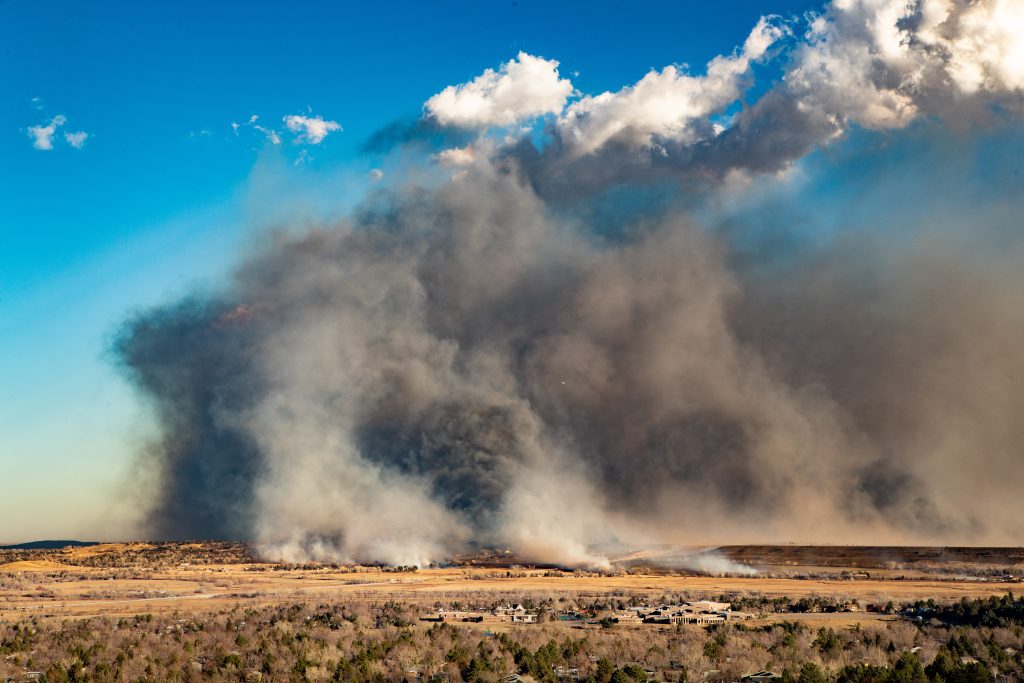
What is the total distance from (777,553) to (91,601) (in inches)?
3497

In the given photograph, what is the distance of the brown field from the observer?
74.0m

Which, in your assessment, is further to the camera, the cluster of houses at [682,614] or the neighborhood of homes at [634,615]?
the neighborhood of homes at [634,615]

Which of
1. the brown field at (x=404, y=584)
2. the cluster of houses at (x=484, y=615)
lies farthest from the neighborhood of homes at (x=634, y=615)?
the brown field at (x=404, y=584)

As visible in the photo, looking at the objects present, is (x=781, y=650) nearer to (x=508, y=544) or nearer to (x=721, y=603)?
(x=721, y=603)

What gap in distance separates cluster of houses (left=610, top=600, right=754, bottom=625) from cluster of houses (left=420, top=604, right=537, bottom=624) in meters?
6.03

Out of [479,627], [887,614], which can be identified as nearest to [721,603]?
[887,614]

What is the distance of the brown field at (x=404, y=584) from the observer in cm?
7400

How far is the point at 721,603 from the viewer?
230 feet

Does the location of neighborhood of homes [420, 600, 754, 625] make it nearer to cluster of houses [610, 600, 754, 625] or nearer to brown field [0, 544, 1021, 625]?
cluster of houses [610, 600, 754, 625]

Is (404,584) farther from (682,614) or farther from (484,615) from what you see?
(682,614)

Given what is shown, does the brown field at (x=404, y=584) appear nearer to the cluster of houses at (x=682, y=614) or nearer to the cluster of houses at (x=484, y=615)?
the cluster of houses at (x=682, y=614)

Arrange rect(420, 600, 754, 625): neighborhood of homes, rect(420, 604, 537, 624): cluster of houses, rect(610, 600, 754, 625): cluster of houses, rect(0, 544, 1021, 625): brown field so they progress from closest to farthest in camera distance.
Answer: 1. rect(610, 600, 754, 625): cluster of houses
2. rect(420, 600, 754, 625): neighborhood of homes
3. rect(420, 604, 537, 624): cluster of houses
4. rect(0, 544, 1021, 625): brown field

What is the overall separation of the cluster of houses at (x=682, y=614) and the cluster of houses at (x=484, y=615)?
6.03 metres

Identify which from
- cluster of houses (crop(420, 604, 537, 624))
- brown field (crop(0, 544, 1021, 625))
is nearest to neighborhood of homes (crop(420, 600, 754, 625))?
cluster of houses (crop(420, 604, 537, 624))
